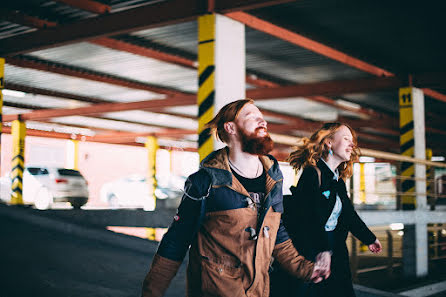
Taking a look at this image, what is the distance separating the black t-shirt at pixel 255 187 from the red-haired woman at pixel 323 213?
2.20ft

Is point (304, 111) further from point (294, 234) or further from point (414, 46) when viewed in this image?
point (294, 234)

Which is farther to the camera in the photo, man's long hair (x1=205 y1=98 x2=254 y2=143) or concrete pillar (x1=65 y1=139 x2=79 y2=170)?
concrete pillar (x1=65 y1=139 x2=79 y2=170)

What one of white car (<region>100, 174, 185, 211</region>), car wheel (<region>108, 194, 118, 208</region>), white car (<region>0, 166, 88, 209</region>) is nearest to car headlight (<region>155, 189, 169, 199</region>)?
white car (<region>100, 174, 185, 211</region>)

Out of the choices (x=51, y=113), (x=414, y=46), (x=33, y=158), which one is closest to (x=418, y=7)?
(x=414, y=46)

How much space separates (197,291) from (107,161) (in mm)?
34354

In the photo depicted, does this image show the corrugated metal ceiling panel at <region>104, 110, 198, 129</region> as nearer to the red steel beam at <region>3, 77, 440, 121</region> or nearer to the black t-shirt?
the red steel beam at <region>3, 77, 440, 121</region>

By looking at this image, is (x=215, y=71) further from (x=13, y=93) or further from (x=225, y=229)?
(x=13, y=93)

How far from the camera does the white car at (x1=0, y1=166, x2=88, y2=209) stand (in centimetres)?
1561

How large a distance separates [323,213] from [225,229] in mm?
944

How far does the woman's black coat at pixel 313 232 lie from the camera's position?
112 inches

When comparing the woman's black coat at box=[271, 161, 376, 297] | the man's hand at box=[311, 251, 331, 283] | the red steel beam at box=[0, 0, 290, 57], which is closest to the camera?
the man's hand at box=[311, 251, 331, 283]

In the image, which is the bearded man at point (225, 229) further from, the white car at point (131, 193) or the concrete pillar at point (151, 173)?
the concrete pillar at point (151, 173)

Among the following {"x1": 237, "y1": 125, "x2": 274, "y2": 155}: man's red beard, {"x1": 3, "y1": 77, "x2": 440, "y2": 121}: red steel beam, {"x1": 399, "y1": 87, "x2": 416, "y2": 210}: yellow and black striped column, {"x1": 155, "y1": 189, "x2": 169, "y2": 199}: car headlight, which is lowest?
{"x1": 155, "y1": 189, "x2": 169, "y2": 199}: car headlight

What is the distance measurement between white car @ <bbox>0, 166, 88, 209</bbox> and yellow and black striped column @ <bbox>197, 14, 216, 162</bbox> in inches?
384
